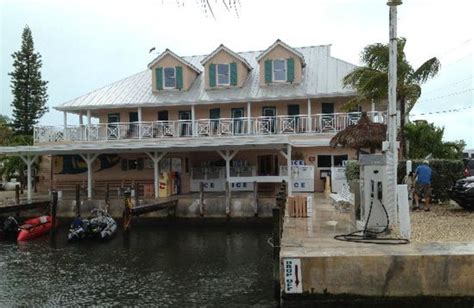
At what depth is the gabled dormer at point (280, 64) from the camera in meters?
28.8

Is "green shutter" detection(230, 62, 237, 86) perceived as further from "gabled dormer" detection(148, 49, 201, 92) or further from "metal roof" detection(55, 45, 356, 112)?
"gabled dormer" detection(148, 49, 201, 92)

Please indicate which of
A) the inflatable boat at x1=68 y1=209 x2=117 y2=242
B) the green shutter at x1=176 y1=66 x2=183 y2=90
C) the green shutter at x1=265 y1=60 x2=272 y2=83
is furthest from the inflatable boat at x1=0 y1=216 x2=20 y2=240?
the green shutter at x1=265 y1=60 x2=272 y2=83

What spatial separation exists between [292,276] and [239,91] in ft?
68.2

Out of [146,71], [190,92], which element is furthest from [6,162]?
[190,92]

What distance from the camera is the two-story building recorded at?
26383 millimetres

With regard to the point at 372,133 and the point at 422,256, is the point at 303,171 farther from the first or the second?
the point at 422,256

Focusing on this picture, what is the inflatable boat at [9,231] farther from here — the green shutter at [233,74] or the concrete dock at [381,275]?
the concrete dock at [381,275]

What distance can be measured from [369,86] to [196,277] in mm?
11154

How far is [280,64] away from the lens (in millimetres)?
29109

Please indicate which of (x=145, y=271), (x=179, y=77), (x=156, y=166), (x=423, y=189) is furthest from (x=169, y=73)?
(x=423, y=189)

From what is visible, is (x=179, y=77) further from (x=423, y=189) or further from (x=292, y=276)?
(x=292, y=276)

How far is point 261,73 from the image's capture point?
29.1 meters

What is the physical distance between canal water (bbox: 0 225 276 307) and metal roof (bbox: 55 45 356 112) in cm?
918

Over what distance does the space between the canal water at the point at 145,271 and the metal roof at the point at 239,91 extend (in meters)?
9.18
